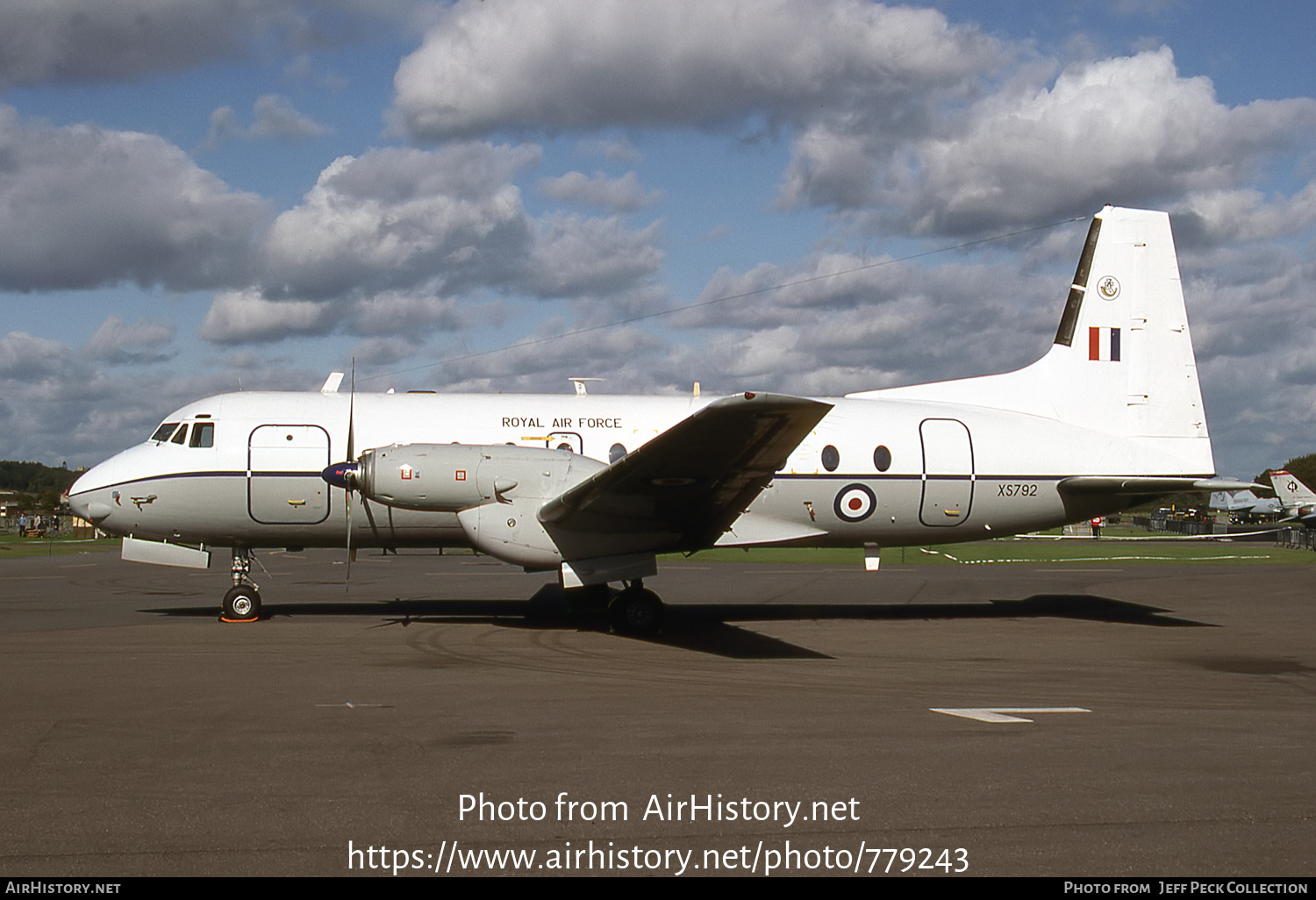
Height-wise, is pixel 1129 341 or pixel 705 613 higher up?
pixel 1129 341

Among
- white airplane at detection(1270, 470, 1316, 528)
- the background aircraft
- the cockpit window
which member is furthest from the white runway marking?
the background aircraft

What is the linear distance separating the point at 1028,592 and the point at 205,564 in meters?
15.9

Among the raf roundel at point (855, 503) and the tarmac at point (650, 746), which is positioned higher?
the raf roundel at point (855, 503)

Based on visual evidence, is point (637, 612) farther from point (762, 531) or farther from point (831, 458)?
point (831, 458)

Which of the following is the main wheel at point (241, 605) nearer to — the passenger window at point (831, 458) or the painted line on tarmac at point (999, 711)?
the passenger window at point (831, 458)

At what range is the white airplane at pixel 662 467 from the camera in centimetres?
1341

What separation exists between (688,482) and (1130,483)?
776cm

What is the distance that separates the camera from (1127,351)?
16734 mm

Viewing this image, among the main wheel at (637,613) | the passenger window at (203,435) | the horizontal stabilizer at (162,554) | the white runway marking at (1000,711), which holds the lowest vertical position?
the white runway marking at (1000,711)

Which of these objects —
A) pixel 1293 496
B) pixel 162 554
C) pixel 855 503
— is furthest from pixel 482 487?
pixel 1293 496

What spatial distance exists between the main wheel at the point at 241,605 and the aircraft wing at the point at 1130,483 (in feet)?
41.5

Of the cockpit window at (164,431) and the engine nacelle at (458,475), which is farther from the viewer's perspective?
the cockpit window at (164,431)

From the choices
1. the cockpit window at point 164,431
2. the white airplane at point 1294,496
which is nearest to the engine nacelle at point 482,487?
the cockpit window at point 164,431

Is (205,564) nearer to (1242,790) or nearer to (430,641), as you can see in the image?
(430,641)
